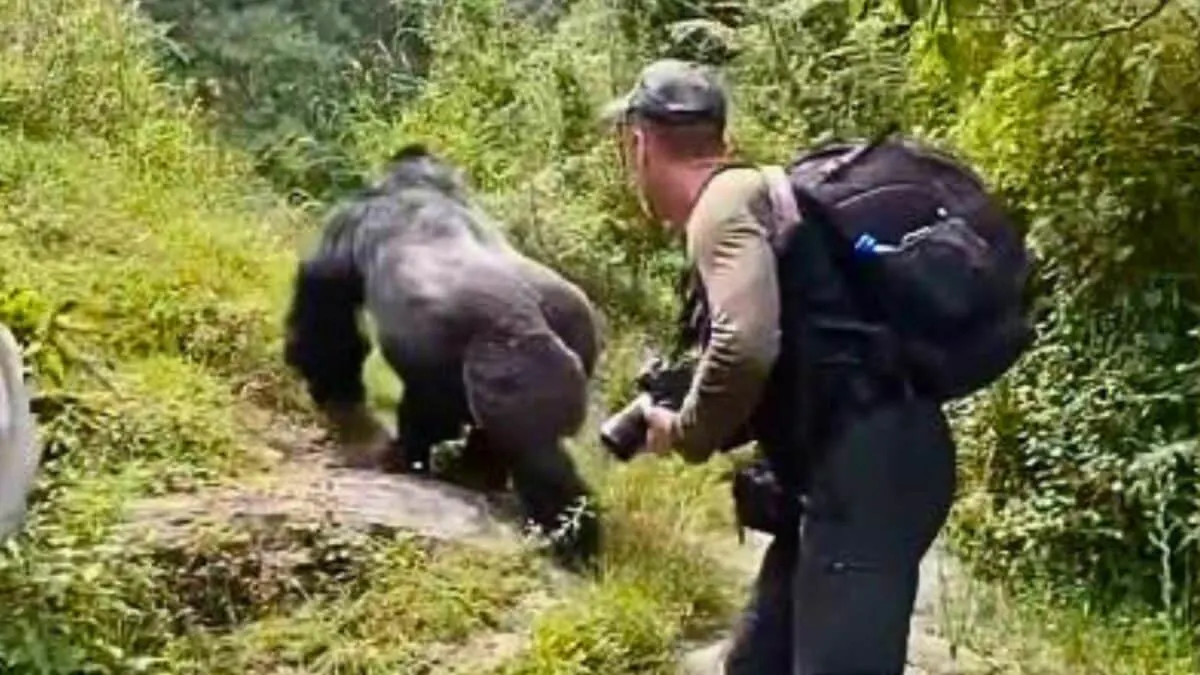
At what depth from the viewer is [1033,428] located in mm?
6488

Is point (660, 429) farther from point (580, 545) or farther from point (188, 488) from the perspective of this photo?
point (188, 488)

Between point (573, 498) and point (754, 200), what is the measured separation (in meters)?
2.23

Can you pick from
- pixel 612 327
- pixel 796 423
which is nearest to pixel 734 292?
pixel 796 423

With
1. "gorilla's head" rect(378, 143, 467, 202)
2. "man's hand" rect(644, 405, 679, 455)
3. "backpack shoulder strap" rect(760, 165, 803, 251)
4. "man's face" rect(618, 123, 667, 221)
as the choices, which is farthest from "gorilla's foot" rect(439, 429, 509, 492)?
"backpack shoulder strap" rect(760, 165, 803, 251)

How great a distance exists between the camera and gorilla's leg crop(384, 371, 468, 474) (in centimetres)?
597

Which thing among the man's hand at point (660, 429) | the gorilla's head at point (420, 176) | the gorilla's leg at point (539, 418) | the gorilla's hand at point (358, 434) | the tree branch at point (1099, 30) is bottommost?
the gorilla's hand at point (358, 434)

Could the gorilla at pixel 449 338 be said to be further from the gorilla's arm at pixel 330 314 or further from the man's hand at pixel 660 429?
the man's hand at pixel 660 429

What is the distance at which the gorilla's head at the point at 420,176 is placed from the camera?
6.62m

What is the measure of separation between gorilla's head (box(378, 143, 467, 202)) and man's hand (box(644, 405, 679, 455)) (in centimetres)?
286

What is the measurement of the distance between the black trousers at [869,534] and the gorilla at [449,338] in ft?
6.08

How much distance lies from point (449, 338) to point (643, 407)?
2.02 meters

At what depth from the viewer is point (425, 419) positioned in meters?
6.12

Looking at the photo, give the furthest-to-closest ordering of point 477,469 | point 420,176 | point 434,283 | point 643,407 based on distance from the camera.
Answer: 1. point 420,176
2. point 477,469
3. point 434,283
4. point 643,407

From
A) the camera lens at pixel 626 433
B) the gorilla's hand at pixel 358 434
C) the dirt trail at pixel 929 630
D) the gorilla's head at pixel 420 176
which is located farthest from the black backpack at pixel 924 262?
the gorilla's head at pixel 420 176
